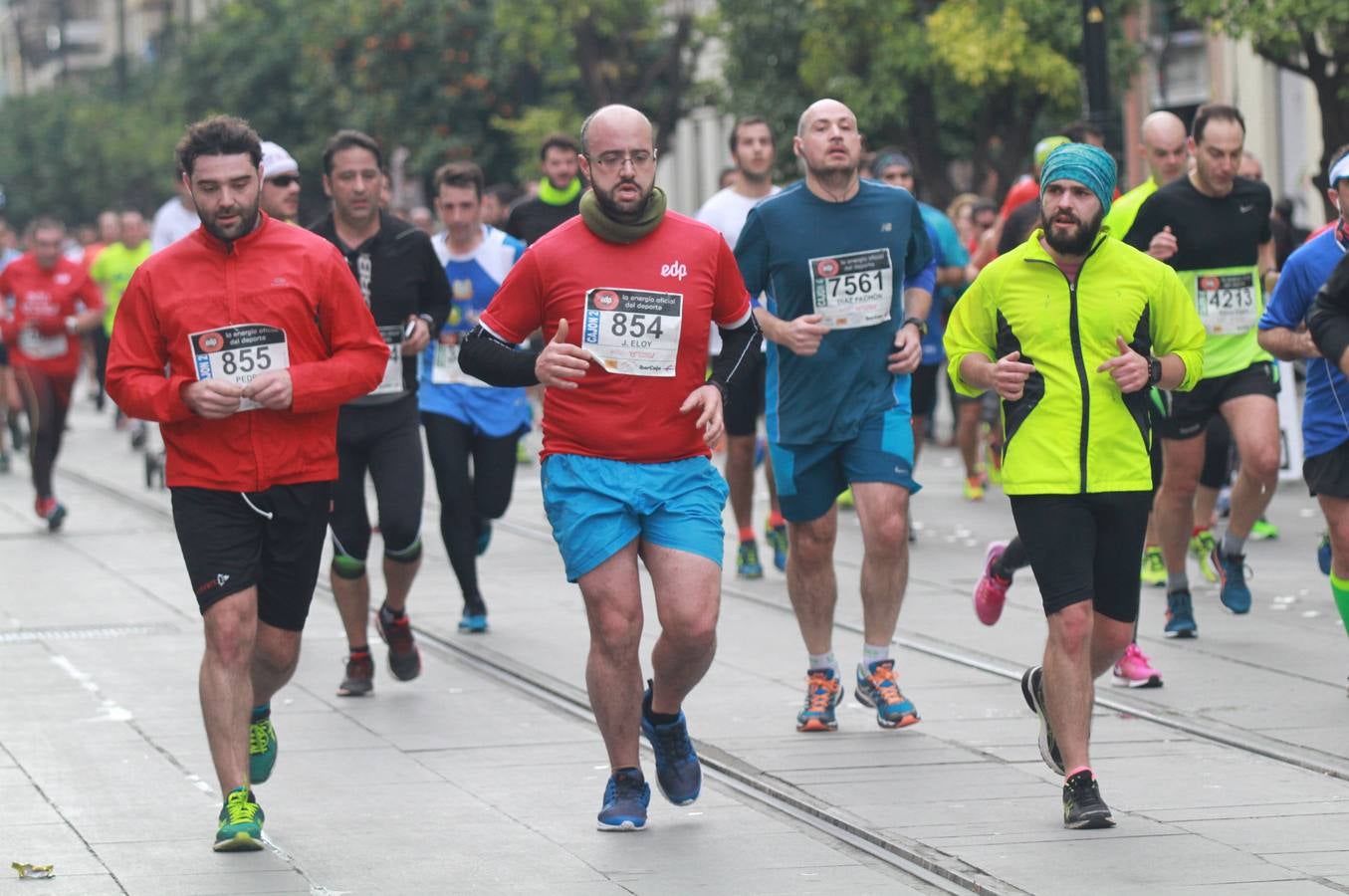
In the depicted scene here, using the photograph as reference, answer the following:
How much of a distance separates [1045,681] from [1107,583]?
36 cm

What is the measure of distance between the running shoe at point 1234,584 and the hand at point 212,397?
205 inches

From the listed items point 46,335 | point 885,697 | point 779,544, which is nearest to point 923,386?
point 779,544

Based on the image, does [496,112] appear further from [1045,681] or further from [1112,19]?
[1045,681]

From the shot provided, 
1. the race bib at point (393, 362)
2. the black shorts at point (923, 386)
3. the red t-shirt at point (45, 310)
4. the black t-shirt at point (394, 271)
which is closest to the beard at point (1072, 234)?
the race bib at point (393, 362)

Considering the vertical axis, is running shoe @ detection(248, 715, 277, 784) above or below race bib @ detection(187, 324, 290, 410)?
below

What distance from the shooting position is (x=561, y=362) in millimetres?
7039

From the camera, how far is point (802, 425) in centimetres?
895

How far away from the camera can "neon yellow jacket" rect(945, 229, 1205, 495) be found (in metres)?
7.18

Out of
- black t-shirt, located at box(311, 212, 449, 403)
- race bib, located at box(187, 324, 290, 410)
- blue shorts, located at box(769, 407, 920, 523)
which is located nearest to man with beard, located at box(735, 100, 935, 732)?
blue shorts, located at box(769, 407, 920, 523)

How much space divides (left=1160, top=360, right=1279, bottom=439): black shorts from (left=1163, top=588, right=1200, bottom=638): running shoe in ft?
2.11

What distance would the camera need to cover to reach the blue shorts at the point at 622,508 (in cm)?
719

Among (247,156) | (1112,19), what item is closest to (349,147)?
(247,156)

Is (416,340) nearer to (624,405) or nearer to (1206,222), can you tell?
(624,405)

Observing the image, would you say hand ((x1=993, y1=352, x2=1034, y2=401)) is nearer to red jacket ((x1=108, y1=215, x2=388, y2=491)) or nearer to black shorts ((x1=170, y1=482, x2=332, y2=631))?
red jacket ((x1=108, y1=215, x2=388, y2=491))
